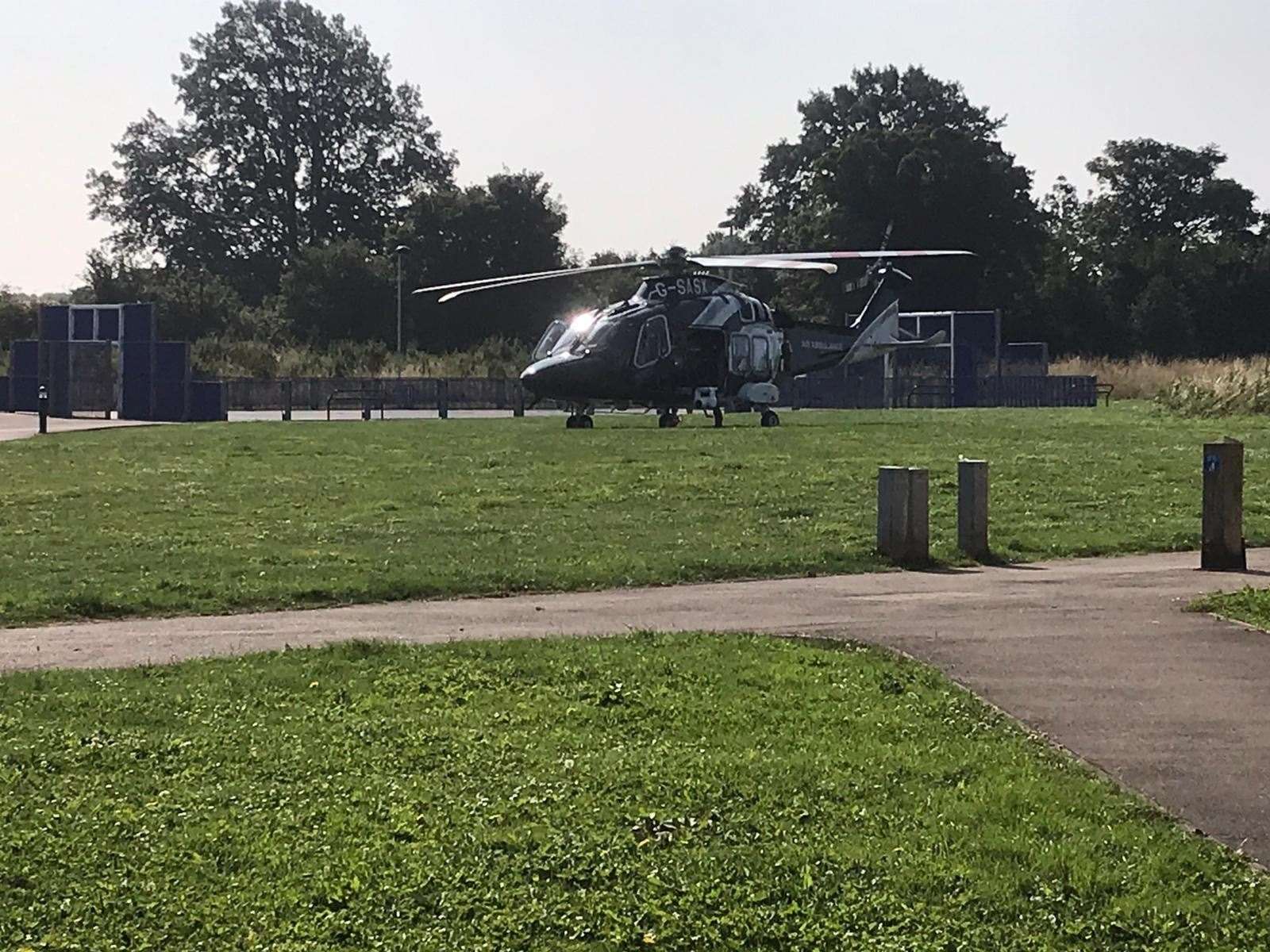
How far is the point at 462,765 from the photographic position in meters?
7.12

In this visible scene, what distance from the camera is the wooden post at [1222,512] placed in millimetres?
14227

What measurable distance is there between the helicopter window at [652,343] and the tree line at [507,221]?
152ft

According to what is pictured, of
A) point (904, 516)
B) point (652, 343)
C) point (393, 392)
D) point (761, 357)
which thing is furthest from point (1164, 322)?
point (904, 516)

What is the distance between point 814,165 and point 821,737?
314 ft

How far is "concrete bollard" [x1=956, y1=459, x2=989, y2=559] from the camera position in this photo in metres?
15.2

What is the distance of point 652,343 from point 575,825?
3295 cm

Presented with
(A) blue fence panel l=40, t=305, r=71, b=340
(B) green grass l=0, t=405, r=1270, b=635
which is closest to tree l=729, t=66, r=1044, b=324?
(A) blue fence panel l=40, t=305, r=71, b=340

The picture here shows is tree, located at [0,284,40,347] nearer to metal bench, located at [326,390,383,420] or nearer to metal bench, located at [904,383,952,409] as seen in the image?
metal bench, located at [326,390,383,420]

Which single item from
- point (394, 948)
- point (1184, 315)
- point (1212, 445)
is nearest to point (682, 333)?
point (1212, 445)

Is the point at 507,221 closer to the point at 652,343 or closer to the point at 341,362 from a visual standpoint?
the point at 341,362

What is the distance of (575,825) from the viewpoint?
625cm

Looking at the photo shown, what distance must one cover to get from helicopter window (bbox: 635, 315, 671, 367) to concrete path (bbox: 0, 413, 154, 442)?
1260 cm

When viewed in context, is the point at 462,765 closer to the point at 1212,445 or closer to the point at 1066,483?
the point at 1212,445

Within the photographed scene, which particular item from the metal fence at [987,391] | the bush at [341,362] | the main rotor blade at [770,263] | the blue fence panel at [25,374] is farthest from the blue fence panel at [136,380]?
the metal fence at [987,391]
